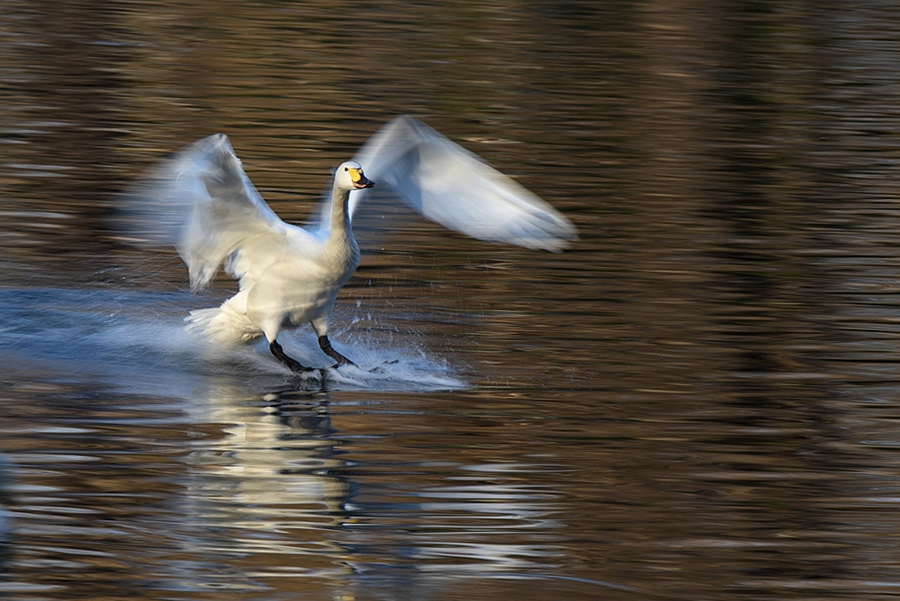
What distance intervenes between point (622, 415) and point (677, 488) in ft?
3.73

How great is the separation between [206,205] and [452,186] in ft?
4.54

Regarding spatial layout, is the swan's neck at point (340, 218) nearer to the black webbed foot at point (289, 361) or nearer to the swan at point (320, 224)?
the swan at point (320, 224)

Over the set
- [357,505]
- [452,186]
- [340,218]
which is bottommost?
[357,505]

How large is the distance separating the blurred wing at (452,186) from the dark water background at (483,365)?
2.90 feet

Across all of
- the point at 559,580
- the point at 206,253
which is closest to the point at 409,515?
the point at 559,580

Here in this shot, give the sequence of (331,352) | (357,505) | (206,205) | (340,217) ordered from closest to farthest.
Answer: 1. (357,505)
2. (206,205)
3. (340,217)
4. (331,352)

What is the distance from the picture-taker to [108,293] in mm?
11070

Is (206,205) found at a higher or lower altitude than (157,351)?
higher

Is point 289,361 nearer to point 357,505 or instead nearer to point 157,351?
point 157,351

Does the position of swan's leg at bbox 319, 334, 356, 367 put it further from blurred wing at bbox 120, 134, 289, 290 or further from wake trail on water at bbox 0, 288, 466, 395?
blurred wing at bbox 120, 134, 289, 290

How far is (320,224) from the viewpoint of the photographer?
996 centimetres

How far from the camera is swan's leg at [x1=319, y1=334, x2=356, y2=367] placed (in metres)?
9.64

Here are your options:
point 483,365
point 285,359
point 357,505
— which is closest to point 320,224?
point 285,359

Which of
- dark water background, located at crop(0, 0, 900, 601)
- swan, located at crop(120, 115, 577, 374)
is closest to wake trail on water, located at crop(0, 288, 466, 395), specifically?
dark water background, located at crop(0, 0, 900, 601)
